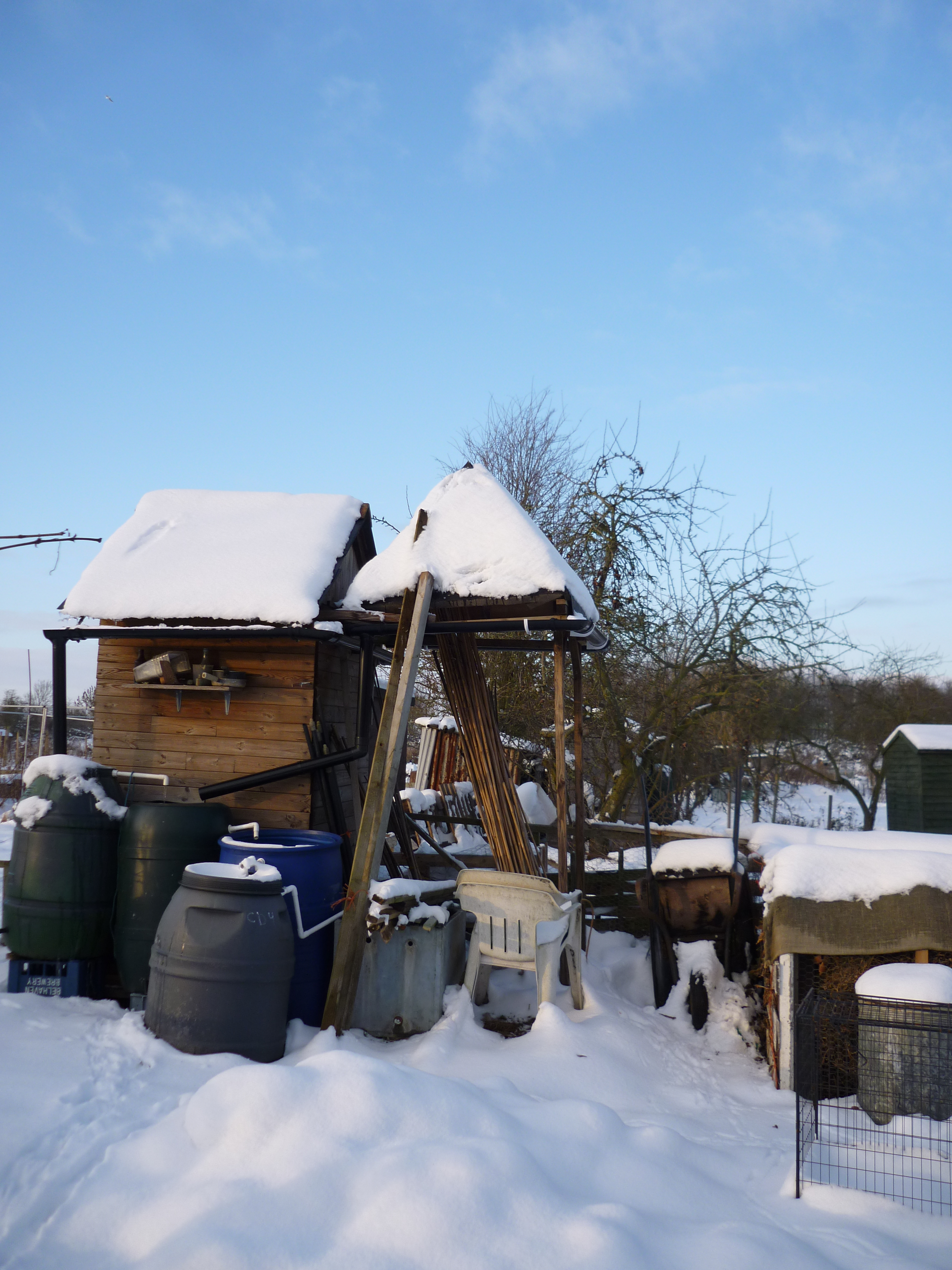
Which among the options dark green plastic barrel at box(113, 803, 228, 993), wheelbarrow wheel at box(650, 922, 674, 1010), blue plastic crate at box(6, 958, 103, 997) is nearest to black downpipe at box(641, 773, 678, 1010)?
wheelbarrow wheel at box(650, 922, 674, 1010)

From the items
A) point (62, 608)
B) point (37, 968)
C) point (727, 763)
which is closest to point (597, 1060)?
point (37, 968)

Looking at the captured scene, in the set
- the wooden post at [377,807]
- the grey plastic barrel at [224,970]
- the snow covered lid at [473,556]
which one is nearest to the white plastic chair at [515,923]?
the wooden post at [377,807]

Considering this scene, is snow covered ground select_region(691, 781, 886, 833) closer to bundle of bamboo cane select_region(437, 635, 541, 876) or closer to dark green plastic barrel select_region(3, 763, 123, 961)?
bundle of bamboo cane select_region(437, 635, 541, 876)

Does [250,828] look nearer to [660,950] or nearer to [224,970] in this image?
[224,970]

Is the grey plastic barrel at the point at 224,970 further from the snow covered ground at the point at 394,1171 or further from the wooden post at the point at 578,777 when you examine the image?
the wooden post at the point at 578,777

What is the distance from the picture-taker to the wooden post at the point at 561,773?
557cm

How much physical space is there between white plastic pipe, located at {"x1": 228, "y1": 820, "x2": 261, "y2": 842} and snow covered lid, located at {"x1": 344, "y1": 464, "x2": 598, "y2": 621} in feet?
5.39

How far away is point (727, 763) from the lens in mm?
13875

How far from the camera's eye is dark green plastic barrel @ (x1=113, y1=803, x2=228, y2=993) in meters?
5.00

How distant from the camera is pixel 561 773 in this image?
18.5ft

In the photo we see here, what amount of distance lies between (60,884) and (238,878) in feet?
4.94

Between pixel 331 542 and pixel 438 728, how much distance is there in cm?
548

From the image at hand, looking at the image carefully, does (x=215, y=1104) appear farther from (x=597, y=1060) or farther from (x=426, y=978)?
(x=597, y=1060)

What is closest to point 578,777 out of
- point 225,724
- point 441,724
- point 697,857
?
point 697,857
